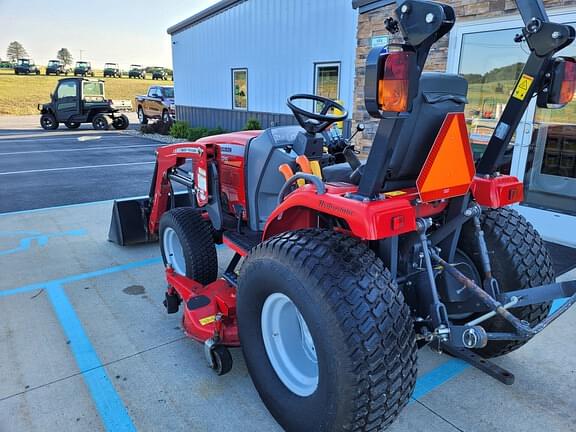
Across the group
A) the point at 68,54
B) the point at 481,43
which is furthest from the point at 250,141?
the point at 68,54

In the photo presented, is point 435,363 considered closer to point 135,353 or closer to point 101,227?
point 135,353

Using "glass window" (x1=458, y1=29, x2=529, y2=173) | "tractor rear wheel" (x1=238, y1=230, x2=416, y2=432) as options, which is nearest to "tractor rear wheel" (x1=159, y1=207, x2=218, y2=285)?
"tractor rear wheel" (x1=238, y1=230, x2=416, y2=432)

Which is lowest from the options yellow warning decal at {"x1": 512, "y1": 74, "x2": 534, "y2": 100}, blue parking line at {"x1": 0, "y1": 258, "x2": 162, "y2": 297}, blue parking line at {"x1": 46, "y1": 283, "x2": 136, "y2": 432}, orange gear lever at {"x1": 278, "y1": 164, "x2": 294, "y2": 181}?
blue parking line at {"x1": 46, "y1": 283, "x2": 136, "y2": 432}

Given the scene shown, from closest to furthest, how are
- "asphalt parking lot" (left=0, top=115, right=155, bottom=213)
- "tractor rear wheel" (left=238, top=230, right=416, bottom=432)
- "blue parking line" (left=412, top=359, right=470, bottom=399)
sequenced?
1. "tractor rear wheel" (left=238, top=230, right=416, bottom=432)
2. "blue parking line" (left=412, top=359, right=470, bottom=399)
3. "asphalt parking lot" (left=0, top=115, right=155, bottom=213)

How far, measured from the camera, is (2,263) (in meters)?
4.12

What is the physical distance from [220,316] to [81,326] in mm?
1200

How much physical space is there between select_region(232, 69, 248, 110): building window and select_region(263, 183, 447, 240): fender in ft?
34.8

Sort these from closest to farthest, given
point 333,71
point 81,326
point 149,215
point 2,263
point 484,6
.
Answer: point 81,326
point 2,263
point 149,215
point 484,6
point 333,71

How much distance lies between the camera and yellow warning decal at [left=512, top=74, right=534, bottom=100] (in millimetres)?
1972

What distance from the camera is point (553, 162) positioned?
17.6 ft

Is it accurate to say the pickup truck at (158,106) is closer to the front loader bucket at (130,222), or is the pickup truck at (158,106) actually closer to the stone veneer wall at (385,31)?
the stone veneer wall at (385,31)

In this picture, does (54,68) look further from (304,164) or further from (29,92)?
(304,164)

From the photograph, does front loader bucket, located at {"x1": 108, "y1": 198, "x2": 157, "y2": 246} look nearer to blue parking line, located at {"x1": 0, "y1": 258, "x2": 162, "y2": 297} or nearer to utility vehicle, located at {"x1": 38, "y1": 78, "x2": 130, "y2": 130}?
blue parking line, located at {"x1": 0, "y1": 258, "x2": 162, "y2": 297}

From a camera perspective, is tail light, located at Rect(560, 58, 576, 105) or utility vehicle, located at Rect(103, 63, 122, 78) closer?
tail light, located at Rect(560, 58, 576, 105)
